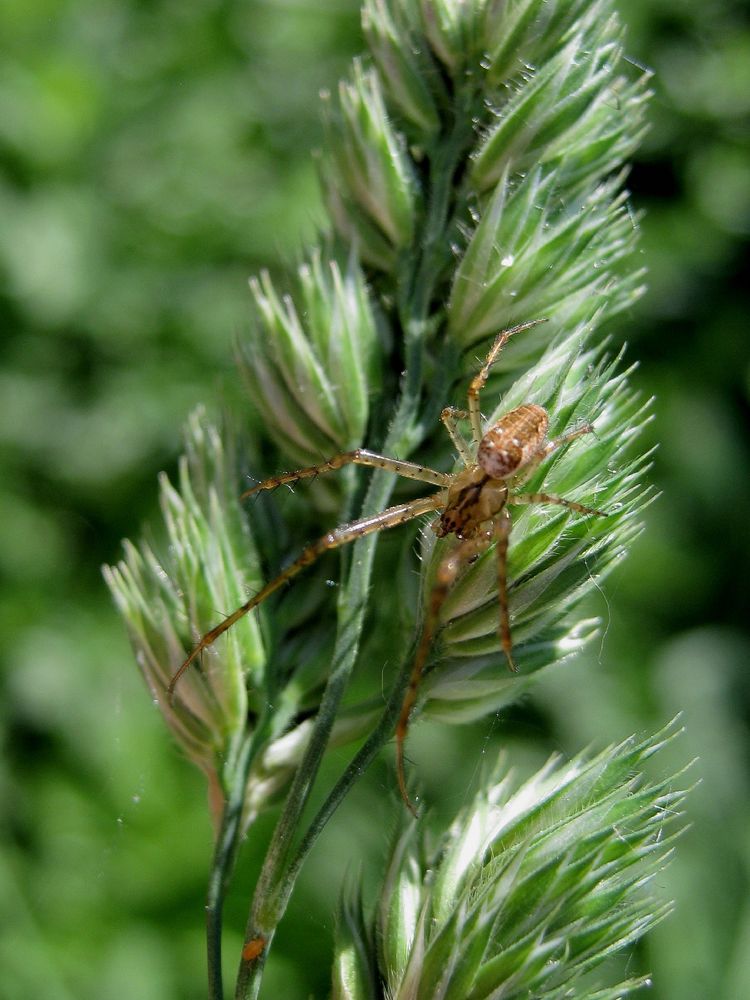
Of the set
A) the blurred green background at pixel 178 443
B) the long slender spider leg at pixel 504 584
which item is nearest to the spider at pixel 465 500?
the long slender spider leg at pixel 504 584

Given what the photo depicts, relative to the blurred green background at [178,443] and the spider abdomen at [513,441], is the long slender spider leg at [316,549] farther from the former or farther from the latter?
the blurred green background at [178,443]

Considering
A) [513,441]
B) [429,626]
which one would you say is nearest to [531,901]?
[429,626]

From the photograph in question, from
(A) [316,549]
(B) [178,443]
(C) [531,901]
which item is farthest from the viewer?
(B) [178,443]

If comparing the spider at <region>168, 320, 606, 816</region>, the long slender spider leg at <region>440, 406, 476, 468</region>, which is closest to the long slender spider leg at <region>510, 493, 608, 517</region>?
the spider at <region>168, 320, 606, 816</region>

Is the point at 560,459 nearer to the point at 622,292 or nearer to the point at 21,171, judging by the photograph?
the point at 622,292

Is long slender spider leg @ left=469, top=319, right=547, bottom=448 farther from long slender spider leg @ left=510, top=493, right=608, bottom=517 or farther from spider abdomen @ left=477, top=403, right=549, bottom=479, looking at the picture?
long slender spider leg @ left=510, top=493, right=608, bottom=517

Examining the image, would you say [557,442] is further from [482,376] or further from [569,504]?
[482,376]
